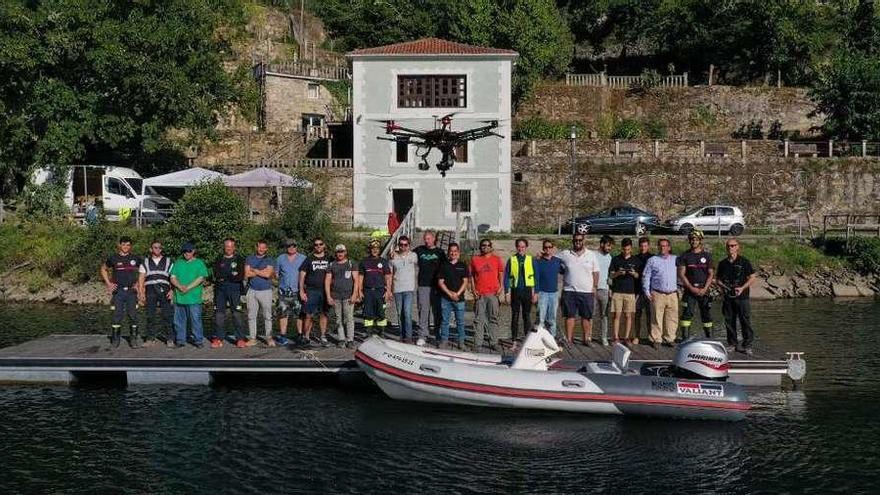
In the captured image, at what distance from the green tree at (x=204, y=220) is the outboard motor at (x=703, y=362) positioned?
20.2 meters

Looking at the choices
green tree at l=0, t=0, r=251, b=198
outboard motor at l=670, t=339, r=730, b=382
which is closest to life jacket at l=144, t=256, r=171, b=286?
outboard motor at l=670, t=339, r=730, b=382

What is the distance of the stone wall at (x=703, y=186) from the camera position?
1797 inches

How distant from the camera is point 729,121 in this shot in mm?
54906

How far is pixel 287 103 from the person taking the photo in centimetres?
5494

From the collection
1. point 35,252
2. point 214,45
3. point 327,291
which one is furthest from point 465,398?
point 214,45

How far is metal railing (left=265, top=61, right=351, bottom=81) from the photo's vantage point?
54750 millimetres

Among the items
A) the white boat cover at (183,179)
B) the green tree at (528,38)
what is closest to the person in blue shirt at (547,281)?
the white boat cover at (183,179)

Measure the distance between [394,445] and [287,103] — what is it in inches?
1697

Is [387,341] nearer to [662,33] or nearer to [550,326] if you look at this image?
[550,326]

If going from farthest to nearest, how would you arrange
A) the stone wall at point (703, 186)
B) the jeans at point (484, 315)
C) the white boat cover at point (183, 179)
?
the stone wall at point (703, 186)
the white boat cover at point (183, 179)
the jeans at point (484, 315)

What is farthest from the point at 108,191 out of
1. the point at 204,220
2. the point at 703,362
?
the point at 703,362

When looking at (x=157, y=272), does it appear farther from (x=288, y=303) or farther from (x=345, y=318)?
(x=345, y=318)

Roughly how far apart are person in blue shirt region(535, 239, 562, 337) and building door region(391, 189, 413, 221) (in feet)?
85.9

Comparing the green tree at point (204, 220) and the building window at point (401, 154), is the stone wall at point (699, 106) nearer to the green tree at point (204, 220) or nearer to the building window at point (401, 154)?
the building window at point (401, 154)
